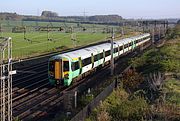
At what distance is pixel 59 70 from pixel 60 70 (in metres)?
0.11

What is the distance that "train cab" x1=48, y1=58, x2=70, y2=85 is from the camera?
2805 cm

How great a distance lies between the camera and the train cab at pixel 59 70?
92.0 feet

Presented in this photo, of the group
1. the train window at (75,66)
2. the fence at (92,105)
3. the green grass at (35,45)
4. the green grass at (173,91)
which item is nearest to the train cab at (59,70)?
the train window at (75,66)

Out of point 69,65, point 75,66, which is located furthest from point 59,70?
point 75,66

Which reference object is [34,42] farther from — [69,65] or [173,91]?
[173,91]

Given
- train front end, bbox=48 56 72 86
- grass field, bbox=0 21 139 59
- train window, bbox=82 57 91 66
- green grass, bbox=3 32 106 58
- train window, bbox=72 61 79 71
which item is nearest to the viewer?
train front end, bbox=48 56 72 86

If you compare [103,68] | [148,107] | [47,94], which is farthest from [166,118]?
[103,68]

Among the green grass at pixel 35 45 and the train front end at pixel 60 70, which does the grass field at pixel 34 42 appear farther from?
the train front end at pixel 60 70

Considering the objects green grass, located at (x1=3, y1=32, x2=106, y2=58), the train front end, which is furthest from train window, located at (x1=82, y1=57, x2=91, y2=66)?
green grass, located at (x1=3, y1=32, x2=106, y2=58)

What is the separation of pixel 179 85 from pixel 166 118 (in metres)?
8.97

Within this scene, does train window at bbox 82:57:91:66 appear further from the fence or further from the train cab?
the fence

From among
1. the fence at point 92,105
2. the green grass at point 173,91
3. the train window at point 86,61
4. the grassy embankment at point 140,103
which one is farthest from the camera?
Answer: the train window at point 86,61

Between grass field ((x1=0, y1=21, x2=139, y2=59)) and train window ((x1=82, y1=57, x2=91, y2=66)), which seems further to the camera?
grass field ((x1=0, y1=21, x2=139, y2=59))

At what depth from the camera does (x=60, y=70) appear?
92.1 feet
